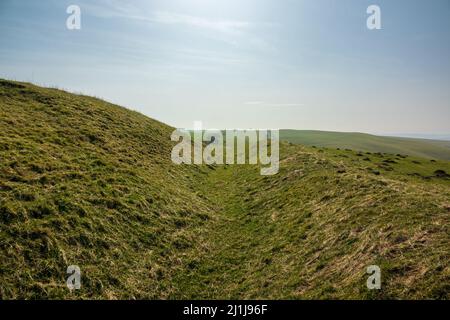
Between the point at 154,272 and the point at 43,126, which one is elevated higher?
the point at 43,126

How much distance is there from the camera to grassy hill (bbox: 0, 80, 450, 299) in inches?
445

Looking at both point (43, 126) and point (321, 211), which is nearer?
point (321, 211)

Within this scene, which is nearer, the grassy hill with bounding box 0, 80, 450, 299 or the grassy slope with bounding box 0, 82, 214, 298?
the grassy hill with bounding box 0, 80, 450, 299

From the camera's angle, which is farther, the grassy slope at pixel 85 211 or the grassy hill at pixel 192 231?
the grassy slope at pixel 85 211

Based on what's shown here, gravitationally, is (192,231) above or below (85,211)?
below

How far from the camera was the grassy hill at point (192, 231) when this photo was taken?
37.1 feet

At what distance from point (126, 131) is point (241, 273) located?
25793 mm

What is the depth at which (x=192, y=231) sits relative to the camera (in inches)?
725

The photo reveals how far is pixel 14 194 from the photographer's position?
14.7 meters

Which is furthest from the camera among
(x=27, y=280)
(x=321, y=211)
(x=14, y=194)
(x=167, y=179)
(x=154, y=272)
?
(x=167, y=179)

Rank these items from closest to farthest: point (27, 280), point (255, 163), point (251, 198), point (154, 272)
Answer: point (27, 280) < point (154, 272) < point (251, 198) < point (255, 163)

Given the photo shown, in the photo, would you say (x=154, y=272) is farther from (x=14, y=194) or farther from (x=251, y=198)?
(x=251, y=198)
